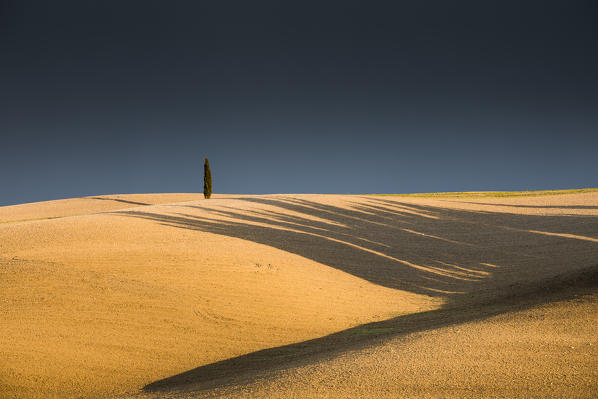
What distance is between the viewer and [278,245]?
14.7 meters

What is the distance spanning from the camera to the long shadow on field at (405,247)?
27.0ft

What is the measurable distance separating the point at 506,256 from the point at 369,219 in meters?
6.68

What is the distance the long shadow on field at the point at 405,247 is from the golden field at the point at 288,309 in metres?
0.09

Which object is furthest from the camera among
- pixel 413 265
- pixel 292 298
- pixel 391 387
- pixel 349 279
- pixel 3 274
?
pixel 413 265

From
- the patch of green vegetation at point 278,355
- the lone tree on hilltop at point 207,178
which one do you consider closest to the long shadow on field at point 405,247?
the patch of green vegetation at point 278,355

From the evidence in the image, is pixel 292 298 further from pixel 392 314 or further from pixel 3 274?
pixel 3 274

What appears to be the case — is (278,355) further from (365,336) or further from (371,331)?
(371,331)

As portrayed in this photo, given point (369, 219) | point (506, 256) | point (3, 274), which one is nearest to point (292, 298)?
point (3, 274)

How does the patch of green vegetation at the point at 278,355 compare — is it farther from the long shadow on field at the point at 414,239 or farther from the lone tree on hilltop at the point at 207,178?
the lone tree on hilltop at the point at 207,178

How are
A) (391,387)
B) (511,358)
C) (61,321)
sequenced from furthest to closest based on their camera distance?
(61,321) < (511,358) < (391,387)

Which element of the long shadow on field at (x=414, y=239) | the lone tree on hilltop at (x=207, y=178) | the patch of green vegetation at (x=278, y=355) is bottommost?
the patch of green vegetation at (x=278, y=355)

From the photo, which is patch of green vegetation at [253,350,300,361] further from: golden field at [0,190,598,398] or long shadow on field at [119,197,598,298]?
long shadow on field at [119,197,598,298]

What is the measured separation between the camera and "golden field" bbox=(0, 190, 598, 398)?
496cm

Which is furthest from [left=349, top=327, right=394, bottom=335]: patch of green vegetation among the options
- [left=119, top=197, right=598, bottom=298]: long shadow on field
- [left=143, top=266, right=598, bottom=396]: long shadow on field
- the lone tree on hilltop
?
the lone tree on hilltop
